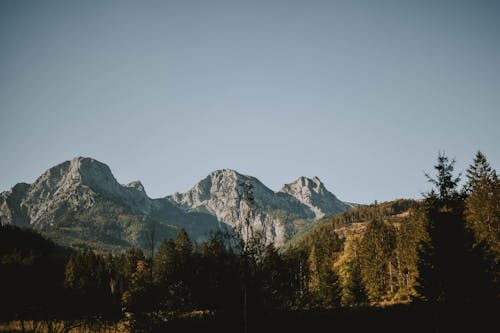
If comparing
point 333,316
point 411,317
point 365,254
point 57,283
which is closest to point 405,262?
point 365,254

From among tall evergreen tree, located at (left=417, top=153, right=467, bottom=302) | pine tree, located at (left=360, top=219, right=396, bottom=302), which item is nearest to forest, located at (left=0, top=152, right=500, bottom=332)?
tall evergreen tree, located at (left=417, top=153, right=467, bottom=302)

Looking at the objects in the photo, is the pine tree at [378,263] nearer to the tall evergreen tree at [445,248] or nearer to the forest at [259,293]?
the forest at [259,293]

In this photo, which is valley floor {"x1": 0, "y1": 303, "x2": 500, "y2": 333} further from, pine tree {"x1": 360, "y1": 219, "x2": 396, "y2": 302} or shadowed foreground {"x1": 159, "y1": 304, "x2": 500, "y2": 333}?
pine tree {"x1": 360, "y1": 219, "x2": 396, "y2": 302}

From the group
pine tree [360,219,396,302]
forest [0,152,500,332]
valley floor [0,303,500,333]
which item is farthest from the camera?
pine tree [360,219,396,302]

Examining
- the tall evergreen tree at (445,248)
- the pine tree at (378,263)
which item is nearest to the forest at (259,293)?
the tall evergreen tree at (445,248)

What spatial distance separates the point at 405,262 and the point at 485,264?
29243mm

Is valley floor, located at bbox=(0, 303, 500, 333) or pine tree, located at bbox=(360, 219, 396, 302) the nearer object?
valley floor, located at bbox=(0, 303, 500, 333)

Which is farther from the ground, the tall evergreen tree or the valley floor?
the tall evergreen tree

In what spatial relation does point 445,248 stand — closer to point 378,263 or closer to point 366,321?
point 366,321

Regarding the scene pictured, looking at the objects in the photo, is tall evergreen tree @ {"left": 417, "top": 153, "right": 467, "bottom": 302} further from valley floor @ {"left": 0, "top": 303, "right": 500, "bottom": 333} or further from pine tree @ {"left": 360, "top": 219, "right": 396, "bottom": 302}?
pine tree @ {"left": 360, "top": 219, "right": 396, "bottom": 302}

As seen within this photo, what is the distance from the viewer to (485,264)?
23.5 meters

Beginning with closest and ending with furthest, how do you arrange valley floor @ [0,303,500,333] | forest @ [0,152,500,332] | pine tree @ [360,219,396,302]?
1. forest @ [0,152,500,332]
2. valley floor @ [0,303,500,333]
3. pine tree @ [360,219,396,302]

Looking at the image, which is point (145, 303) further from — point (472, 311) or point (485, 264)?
point (485, 264)

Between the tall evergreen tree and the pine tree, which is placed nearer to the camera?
the tall evergreen tree
